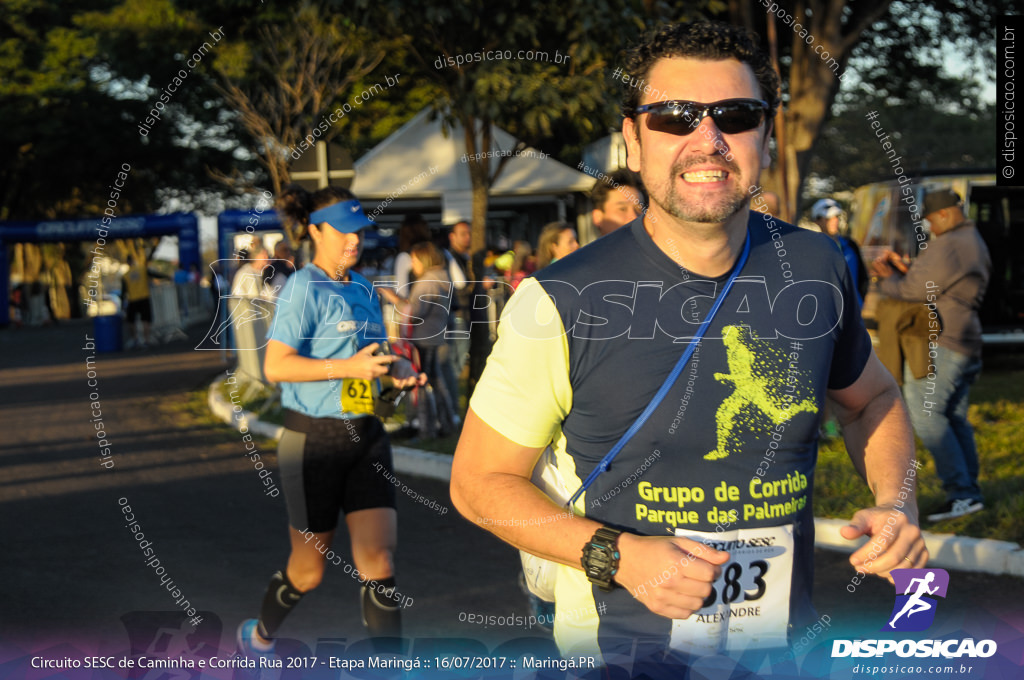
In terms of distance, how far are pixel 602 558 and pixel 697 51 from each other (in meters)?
1.01

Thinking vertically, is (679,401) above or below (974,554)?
above

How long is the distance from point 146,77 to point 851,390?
1220 inches

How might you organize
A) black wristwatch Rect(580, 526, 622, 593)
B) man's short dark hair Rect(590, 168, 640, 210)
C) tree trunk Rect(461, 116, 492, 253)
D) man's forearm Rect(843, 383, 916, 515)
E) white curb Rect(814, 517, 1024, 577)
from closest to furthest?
black wristwatch Rect(580, 526, 622, 593) → man's forearm Rect(843, 383, 916, 515) → white curb Rect(814, 517, 1024, 577) → man's short dark hair Rect(590, 168, 640, 210) → tree trunk Rect(461, 116, 492, 253)

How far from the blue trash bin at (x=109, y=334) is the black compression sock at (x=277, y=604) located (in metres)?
20.3

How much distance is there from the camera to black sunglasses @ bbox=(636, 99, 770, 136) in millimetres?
2102

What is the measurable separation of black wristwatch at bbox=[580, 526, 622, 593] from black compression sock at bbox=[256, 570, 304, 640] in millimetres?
2422

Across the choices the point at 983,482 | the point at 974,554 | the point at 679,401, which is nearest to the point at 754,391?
the point at 679,401

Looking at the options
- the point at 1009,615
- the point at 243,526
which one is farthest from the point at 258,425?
the point at 1009,615

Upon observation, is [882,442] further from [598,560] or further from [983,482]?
[983,482]

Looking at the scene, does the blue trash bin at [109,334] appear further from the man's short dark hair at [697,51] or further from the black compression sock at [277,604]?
the man's short dark hair at [697,51]

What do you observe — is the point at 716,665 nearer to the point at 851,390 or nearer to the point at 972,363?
the point at 851,390

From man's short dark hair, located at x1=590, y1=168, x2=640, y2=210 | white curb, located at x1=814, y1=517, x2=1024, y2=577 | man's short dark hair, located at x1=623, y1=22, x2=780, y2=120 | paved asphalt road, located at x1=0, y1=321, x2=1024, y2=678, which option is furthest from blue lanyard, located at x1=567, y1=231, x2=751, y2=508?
man's short dark hair, located at x1=590, y1=168, x2=640, y2=210

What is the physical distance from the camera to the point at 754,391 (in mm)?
2051

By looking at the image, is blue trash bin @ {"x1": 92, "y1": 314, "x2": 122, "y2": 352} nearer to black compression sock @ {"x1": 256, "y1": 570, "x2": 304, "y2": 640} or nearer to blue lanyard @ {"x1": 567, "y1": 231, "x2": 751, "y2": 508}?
black compression sock @ {"x1": 256, "y1": 570, "x2": 304, "y2": 640}
